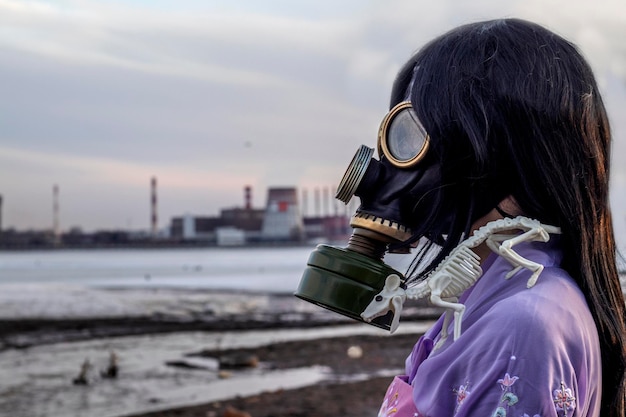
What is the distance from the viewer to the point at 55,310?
26.3 metres

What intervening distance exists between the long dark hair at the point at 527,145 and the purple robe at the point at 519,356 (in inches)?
3.3

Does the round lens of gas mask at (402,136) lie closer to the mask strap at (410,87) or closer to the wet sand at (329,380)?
the mask strap at (410,87)

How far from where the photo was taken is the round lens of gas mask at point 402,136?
1339mm

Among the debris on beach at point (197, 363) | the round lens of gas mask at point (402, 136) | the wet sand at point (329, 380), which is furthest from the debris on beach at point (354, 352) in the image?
the round lens of gas mask at point (402, 136)

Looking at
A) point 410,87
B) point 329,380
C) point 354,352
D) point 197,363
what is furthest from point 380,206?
point 354,352

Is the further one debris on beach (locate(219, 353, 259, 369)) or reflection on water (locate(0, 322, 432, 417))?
debris on beach (locate(219, 353, 259, 369))

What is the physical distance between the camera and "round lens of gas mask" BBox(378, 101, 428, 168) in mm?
1339

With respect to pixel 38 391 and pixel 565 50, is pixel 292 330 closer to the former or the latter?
pixel 38 391

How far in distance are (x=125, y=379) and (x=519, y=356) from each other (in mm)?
12777

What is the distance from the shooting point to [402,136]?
4.47 ft

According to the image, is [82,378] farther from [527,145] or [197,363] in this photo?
[527,145]

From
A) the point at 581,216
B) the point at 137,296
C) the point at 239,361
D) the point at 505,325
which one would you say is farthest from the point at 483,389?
the point at 137,296

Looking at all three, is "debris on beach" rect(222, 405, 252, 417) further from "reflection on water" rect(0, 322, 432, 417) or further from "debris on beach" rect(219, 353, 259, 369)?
"debris on beach" rect(219, 353, 259, 369)

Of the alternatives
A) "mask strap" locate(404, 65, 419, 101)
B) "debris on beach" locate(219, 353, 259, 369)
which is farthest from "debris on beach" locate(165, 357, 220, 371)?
"mask strap" locate(404, 65, 419, 101)
